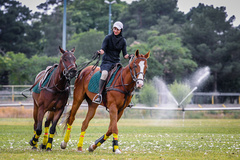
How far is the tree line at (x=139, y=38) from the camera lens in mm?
58000

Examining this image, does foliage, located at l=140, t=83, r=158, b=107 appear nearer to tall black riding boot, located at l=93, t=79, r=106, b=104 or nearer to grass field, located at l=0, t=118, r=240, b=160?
grass field, located at l=0, t=118, r=240, b=160

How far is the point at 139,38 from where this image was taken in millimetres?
76250

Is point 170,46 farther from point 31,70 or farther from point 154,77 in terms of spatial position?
point 31,70

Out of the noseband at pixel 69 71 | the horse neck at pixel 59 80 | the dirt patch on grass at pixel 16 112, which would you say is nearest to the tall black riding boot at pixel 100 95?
the noseband at pixel 69 71

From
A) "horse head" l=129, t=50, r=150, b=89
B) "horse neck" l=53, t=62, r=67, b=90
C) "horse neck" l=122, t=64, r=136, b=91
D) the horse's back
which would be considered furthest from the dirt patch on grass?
"horse head" l=129, t=50, r=150, b=89

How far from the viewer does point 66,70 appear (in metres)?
12.8

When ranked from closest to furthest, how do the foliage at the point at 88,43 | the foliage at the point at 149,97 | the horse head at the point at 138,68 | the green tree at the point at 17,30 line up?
the horse head at the point at 138,68
the foliage at the point at 149,97
the foliage at the point at 88,43
the green tree at the point at 17,30

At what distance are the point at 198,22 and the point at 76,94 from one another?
63923mm

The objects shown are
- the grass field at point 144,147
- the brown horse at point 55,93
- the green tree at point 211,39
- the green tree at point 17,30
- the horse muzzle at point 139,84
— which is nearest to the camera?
the grass field at point 144,147

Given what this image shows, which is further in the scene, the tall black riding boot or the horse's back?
the horse's back

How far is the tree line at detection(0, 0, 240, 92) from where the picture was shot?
190 feet

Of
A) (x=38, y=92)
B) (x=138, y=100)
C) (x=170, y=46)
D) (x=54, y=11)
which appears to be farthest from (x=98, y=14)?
(x=38, y=92)

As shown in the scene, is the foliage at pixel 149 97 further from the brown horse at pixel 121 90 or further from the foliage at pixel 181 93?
the brown horse at pixel 121 90

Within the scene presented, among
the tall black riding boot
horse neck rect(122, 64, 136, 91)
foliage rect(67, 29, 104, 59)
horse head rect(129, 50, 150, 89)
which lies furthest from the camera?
foliage rect(67, 29, 104, 59)
